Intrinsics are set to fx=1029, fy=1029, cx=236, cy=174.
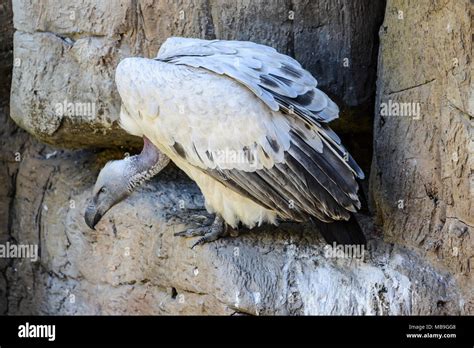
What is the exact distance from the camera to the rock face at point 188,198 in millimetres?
5621

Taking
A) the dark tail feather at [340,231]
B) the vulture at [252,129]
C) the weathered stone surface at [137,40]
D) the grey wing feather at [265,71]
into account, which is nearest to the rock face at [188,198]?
the weathered stone surface at [137,40]

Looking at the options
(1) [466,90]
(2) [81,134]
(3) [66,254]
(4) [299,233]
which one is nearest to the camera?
(1) [466,90]

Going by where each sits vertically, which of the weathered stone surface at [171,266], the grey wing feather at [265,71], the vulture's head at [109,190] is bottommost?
the weathered stone surface at [171,266]

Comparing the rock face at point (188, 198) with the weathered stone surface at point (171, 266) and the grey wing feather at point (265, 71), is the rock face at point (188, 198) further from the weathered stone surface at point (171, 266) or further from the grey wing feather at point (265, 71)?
the grey wing feather at point (265, 71)

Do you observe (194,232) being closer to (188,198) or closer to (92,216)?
(188,198)

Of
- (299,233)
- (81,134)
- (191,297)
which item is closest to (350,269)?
(299,233)

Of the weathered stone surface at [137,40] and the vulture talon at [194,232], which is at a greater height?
the weathered stone surface at [137,40]

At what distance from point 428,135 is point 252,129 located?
0.98 m

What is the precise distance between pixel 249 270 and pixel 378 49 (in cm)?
165

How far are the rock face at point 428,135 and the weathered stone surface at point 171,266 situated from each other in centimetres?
18

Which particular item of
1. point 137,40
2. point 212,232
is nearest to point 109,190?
point 212,232

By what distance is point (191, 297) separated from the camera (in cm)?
595

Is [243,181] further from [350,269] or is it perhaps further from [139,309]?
[139,309]

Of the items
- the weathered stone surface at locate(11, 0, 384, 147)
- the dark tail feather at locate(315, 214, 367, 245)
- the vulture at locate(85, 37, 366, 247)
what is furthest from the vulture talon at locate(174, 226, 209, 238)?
the weathered stone surface at locate(11, 0, 384, 147)
